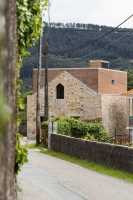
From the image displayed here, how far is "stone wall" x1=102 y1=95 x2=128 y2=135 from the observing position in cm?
6488

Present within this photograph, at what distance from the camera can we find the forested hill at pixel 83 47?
127 m

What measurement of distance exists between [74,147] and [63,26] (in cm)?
9711

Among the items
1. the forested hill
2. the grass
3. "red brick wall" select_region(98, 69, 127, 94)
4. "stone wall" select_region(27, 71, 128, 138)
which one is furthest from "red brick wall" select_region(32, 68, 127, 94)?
the forested hill

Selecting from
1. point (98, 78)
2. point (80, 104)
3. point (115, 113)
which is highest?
point (98, 78)

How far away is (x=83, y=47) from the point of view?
134125 mm

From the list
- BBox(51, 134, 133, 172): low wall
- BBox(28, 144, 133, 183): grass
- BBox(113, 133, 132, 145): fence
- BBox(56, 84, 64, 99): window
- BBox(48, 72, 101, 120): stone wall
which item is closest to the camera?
BBox(28, 144, 133, 183): grass

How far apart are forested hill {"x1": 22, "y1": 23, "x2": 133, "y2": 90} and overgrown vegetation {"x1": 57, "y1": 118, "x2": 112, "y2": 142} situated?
6796 cm

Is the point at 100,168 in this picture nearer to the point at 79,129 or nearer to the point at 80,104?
the point at 79,129

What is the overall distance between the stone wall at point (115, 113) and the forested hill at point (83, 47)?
176ft

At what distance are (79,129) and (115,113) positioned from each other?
1486 cm

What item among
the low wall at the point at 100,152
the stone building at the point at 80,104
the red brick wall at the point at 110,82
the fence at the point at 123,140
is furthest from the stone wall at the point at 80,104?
the low wall at the point at 100,152

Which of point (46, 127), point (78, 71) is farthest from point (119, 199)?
point (78, 71)

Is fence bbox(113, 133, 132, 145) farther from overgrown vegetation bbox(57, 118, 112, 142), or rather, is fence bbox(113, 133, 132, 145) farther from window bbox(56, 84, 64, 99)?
window bbox(56, 84, 64, 99)

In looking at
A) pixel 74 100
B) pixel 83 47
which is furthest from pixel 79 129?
pixel 83 47
